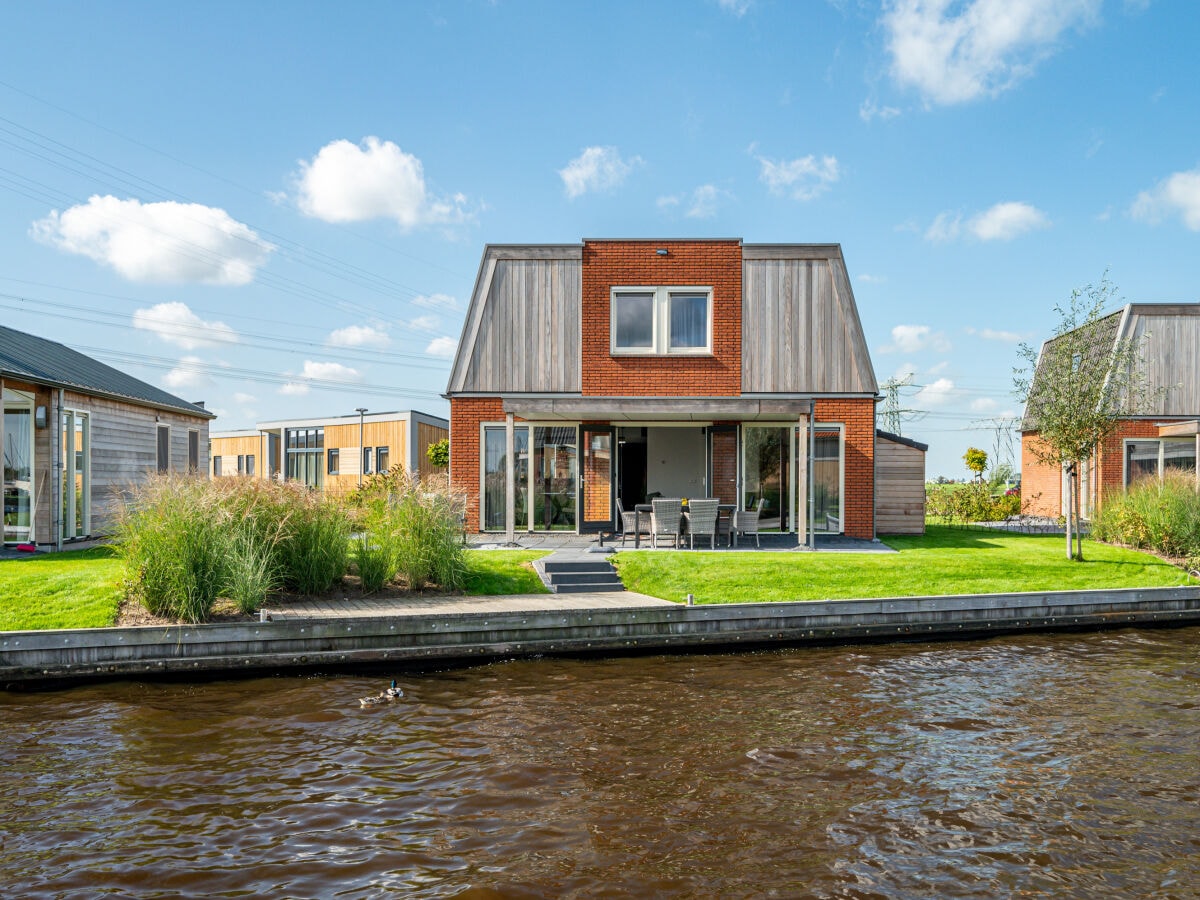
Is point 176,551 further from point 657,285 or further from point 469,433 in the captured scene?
point 657,285

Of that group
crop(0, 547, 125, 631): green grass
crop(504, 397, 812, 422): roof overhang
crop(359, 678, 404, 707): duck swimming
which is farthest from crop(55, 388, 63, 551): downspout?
crop(359, 678, 404, 707): duck swimming

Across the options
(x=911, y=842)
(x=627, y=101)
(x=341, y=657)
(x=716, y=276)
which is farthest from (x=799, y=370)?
(x=911, y=842)

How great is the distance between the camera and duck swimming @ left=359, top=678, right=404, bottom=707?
22.6 ft

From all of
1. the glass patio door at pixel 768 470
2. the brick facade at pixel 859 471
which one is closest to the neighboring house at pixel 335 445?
the glass patio door at pixel 768 470

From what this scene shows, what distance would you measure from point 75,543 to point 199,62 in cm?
1020

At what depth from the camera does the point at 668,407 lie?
1359cm

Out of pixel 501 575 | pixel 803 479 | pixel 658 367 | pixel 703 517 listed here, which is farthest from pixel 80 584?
pixel 803 479

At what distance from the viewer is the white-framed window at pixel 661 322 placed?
15.9 metres

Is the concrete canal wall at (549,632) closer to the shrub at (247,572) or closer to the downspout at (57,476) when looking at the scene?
the shrub at (247,572)

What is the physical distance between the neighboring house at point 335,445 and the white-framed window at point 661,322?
1314 cm

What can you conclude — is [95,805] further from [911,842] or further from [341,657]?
[911,842]

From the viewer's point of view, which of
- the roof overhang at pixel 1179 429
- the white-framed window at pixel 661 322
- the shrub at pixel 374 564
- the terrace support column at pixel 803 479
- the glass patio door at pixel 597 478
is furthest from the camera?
the roof overhang at pixel 1179 429

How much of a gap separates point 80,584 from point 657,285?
448 inches

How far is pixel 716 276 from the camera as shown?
15844 millimetres
